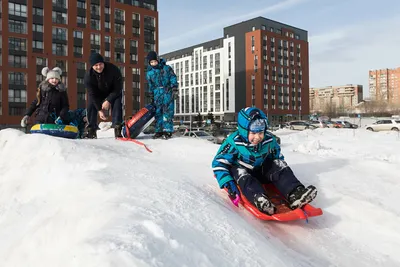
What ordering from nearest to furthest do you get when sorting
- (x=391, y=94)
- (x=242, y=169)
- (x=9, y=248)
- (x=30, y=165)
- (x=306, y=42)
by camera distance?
1. (x=9, y=248)
2. (x=242, y=169)
3. (x=30, y=165)
4. (x=306, y=42)
5. (x=391, y=94)

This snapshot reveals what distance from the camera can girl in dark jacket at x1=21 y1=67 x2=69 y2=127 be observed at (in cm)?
660

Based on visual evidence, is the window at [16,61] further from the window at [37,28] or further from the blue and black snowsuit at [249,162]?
the blue and black snowsuit at [249,162]

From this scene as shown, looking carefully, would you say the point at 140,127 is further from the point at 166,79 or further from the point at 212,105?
the point at 212,105

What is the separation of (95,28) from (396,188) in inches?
2169

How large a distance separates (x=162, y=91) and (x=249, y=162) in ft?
13.0

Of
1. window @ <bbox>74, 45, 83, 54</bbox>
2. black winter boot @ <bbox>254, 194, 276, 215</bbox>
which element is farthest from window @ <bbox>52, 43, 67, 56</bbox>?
black winter boot @ <bbox>254, 194, 276, 215</bbox>

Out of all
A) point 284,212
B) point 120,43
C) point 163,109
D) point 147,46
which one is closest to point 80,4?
point 120,43

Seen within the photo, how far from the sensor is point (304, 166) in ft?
15.2

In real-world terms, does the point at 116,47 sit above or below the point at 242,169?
above

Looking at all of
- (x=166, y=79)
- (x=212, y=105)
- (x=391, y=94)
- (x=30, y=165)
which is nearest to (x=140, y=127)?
(x=166, y=79)

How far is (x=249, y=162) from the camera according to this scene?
3.37 meters

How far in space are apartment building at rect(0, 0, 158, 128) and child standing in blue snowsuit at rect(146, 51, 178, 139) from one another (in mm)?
44752

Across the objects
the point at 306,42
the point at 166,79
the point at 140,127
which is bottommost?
the point at 140,127

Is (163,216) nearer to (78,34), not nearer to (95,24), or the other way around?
(78,34)
